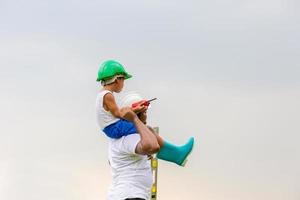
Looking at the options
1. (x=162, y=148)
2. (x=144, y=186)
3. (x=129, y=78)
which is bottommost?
(x=144, y=186)

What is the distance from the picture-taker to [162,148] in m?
6.32

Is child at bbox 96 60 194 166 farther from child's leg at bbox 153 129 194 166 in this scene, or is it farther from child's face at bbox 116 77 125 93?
child's leg at bbox 153 129 194 166

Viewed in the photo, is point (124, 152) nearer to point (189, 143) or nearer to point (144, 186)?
point (144, 186)

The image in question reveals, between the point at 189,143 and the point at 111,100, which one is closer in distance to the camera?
the point at 111,100

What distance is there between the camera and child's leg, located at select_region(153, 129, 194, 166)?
6355 millimetres

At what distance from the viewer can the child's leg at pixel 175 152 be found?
20.9ft

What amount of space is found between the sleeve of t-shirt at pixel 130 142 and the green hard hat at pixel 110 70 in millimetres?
561

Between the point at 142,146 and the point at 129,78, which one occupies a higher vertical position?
the point at 129,78

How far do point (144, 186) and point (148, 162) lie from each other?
274 mm

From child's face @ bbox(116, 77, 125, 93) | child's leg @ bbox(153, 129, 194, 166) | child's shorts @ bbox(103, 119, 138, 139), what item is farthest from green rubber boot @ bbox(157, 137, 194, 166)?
child's face @ bbox(116, 77, 125, 93)

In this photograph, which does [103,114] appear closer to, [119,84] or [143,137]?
[119,84]

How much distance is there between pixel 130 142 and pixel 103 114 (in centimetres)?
35

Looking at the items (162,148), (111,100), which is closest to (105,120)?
(111,100)

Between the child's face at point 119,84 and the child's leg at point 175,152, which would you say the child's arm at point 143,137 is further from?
the child's leg at point 175,152
